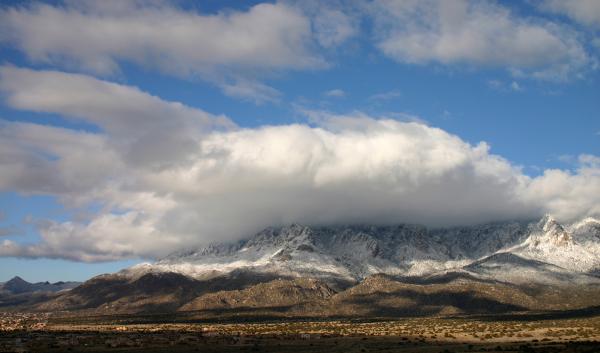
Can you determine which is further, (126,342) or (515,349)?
(126,342)

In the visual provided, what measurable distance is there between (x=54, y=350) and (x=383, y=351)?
71.8 metres

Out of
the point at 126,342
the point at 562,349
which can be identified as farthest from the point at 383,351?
the point at 126,342

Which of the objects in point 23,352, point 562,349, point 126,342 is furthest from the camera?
point 126,342

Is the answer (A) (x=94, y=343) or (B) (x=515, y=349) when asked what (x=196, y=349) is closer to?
(A) (x=94, y=343)

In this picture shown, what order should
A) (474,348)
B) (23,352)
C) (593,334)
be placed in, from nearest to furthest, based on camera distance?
1. (474,348)
2. (23,352)
3. (593,334)

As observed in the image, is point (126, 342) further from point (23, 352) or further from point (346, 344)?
point (346, 344)

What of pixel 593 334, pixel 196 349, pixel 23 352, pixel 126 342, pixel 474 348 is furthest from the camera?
pixel 126 342

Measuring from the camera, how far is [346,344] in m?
140

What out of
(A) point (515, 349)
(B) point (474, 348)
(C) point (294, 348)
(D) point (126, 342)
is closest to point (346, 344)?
(C) point (294, 348)

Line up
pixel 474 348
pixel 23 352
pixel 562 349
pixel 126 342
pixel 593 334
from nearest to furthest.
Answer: pixel 562 349
pixel 474 348
pixel 23 352
pixel 593 334
pixel 126 342

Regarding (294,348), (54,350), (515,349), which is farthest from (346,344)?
(54,350)

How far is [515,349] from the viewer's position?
109000 mm

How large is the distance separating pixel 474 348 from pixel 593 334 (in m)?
44.7

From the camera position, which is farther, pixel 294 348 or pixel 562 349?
pixel 294 348
